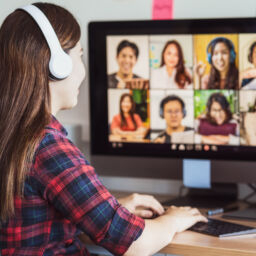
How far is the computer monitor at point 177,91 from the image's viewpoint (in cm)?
151

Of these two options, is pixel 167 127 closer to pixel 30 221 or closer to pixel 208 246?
pixel 208 246

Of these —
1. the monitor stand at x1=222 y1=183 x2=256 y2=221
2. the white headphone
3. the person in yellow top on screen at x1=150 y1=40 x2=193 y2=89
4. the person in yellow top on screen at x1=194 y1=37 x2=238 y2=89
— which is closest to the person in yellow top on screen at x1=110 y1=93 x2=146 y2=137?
the person in yellow top on screen at x1=150 y1=40 x2=193 y2=89

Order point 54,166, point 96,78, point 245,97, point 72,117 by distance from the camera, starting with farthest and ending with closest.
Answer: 1. point 72,117
2. point 96,78
3. point 245,97
4. point 54,166

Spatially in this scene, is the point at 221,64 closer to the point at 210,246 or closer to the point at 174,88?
the point at 174,88

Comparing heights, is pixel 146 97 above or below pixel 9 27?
below

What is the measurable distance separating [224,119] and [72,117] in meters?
0.62

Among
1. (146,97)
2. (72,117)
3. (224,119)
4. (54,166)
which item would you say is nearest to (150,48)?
(146,97)

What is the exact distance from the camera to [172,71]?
5.15 feet

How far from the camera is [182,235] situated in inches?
51.2

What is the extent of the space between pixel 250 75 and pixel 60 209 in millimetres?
686

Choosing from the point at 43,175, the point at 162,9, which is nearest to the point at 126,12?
the point at 162,9

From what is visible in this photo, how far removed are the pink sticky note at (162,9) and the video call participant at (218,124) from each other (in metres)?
0.37

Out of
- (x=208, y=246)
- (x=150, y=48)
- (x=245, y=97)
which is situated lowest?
(x=208, y=246)

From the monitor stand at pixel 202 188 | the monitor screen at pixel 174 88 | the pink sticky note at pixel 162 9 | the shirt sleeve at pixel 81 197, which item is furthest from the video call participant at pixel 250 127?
the shirt sleeve at pixel 81 197
